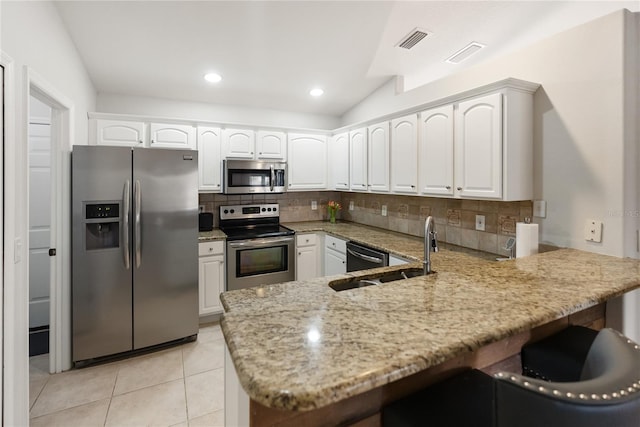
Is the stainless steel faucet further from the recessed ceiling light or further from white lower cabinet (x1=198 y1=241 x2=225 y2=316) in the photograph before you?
the recessed ceiling light

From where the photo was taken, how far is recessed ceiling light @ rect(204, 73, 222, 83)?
3.24 m

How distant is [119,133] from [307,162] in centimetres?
208

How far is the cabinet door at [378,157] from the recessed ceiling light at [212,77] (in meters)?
1.67

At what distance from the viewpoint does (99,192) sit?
8.29ft

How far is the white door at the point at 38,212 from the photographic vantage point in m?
3.14

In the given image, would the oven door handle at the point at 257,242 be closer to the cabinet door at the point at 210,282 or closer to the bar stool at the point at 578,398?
the cabinet door at the point at 210,282

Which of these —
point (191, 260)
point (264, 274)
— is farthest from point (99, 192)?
point (264, 274)

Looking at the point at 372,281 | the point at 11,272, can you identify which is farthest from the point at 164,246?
the point at 372,281

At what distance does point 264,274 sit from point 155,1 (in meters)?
2.58

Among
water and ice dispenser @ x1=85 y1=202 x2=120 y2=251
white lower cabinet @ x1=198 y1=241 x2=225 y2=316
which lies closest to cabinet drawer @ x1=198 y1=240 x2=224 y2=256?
white lower cabinet @ x1=198 y1=241 x2=225 y2=316

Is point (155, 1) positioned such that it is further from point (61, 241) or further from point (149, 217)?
point (61, 241)

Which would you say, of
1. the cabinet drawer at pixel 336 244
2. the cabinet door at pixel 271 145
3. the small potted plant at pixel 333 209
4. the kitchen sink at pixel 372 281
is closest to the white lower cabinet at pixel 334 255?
the cabinet drawer at pixel 336 244

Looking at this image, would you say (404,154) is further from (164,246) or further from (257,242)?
(164,246)

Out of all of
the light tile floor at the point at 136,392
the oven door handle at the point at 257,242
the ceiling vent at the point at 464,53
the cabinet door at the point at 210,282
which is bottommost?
the light tile floor at the point at 136,392
